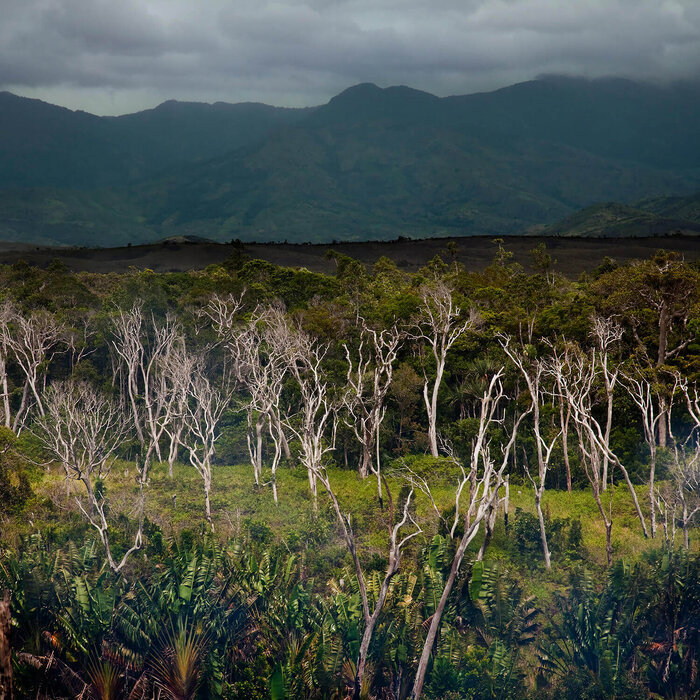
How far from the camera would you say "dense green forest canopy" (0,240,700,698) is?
50.4 feet

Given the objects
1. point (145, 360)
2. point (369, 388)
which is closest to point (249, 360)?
point (369, 388)

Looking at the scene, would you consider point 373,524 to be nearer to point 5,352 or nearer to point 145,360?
point 5,352

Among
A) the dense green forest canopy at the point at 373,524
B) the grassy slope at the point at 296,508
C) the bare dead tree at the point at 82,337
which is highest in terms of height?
the bare dead tree at the point at 82,337

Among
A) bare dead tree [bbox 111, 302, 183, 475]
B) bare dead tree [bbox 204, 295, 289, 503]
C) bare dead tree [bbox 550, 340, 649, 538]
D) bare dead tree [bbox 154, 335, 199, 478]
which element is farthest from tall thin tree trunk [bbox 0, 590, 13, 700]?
bare dead tree [bbox 111, 302, 183, 475]

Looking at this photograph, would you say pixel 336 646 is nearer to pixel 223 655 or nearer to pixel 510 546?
pixel 223 655

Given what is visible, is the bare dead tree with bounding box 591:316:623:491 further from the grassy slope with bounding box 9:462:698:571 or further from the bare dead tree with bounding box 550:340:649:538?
the grassy slope with bounding box 9:462:698:571

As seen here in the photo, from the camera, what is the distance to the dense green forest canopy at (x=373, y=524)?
15.4 metres

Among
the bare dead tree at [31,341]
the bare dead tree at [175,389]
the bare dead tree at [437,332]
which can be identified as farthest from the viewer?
the bare dead tree at [31,341]

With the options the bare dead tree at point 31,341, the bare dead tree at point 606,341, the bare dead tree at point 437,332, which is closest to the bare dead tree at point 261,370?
the bare dead tree at point 437,332

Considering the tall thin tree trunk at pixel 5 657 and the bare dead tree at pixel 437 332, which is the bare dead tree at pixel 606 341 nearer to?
the bare dead tree at pixel 437 332

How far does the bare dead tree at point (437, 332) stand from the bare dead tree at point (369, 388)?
2.12 m

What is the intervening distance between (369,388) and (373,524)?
11661 millimetres

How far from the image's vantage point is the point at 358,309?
149 ft

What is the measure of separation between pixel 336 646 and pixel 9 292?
152 ft
